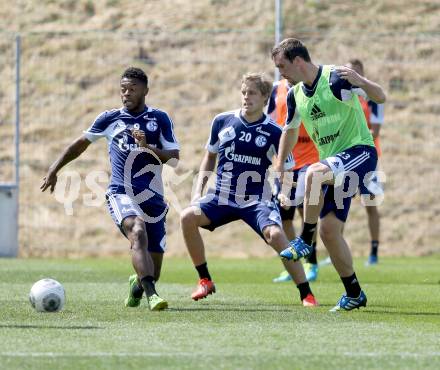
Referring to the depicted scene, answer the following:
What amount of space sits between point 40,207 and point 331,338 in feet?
44.5

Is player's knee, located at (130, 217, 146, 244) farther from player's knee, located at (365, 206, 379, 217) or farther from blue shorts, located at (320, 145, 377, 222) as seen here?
player's knee, located at (365, 206, 379, 217)

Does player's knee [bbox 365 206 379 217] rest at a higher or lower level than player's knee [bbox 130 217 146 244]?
lower

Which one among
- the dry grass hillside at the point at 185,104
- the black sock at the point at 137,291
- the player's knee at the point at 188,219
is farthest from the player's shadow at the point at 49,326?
the dry grass hillside at the point at 185,104

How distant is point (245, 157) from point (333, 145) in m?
1.25

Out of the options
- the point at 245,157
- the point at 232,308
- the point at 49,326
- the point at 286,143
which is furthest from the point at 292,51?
the point at 49,326

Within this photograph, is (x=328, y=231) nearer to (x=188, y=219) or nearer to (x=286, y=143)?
(x=286, y=143)

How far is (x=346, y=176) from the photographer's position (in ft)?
28.9

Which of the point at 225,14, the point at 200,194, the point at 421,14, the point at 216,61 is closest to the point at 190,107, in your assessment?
the point at 216,61

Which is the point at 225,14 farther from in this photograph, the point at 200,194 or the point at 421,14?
the point at 200,194

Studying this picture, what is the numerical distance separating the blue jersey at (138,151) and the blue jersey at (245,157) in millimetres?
629

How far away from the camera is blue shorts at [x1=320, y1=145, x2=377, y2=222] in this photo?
8.79 metres

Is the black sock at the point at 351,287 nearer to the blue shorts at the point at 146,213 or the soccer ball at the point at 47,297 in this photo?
the blue shorts at the point at 146,213

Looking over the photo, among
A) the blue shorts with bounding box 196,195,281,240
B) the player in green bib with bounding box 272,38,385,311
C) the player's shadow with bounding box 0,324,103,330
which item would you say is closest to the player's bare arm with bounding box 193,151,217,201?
the blue shorts with bounding box 196,195,281,240

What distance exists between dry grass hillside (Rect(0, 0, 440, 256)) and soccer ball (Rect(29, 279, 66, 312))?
11040 millimetres
